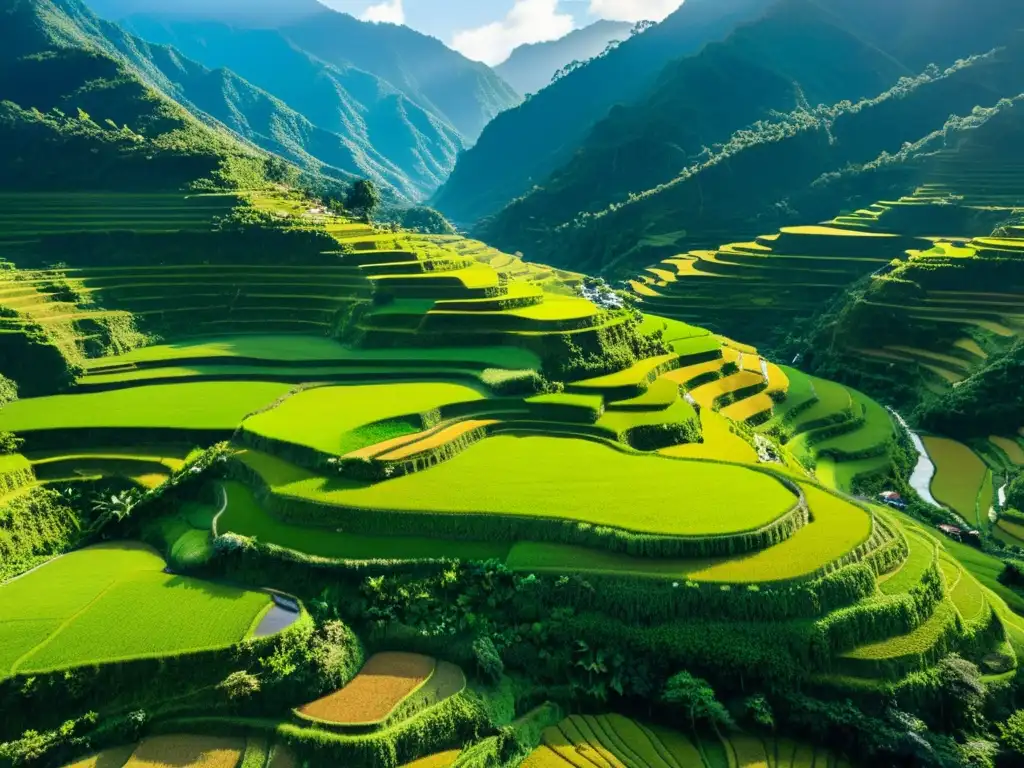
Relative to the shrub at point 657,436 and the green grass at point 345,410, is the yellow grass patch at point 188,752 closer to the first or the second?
the green grass at point 345,410

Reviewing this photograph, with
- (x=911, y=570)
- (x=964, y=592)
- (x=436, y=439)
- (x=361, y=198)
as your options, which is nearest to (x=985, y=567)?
Answer: (x=964, y=592)

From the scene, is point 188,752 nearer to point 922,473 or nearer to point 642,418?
point 642,418

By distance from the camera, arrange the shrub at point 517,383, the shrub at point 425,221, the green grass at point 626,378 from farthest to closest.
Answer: the shrub at point 425,221 → the green grass at point 626,378 → the shrub at point 517,383

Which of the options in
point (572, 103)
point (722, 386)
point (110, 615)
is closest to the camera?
point (110, 615)

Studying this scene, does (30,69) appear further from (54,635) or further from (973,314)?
(973,314)

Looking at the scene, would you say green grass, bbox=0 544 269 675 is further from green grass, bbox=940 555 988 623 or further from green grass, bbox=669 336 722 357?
green grass, bbox=669 336 722 357

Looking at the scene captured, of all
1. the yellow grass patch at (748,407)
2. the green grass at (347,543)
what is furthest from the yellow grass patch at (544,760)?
the yellow grass patch at (748,407)
